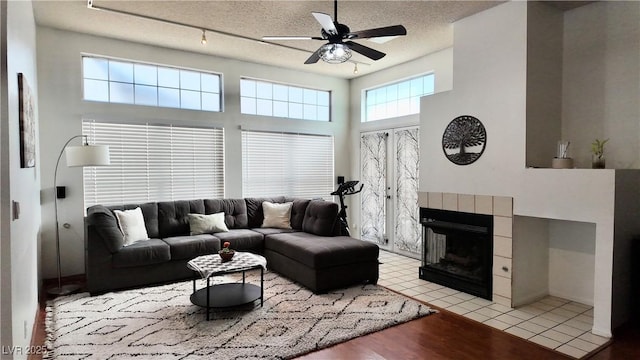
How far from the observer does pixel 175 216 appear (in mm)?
4902

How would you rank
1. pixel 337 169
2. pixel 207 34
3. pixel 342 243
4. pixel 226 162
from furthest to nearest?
pixel 337 169 → pixel 226 162 → pixel 207 34 → pixel 342 243

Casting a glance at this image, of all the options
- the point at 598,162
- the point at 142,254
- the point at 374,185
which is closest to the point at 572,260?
the point at 598,162

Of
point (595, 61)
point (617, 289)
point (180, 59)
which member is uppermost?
point (180, 59)

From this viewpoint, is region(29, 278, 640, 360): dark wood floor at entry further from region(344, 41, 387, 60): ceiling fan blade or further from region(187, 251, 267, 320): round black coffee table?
region(344, 41, 387, 60): ceiling fan blade

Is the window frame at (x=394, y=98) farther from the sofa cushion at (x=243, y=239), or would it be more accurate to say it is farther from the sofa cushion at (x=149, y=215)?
the sofa cushion at (x=149, y=215)

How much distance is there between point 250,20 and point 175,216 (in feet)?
8.85

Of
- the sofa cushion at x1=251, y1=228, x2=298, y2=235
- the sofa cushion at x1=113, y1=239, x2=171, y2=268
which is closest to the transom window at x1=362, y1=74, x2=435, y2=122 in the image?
the sofa cushion at x1=251, y1=228, x2=298, y2=235

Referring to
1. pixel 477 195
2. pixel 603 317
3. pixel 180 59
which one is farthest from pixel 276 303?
pixel 180 59

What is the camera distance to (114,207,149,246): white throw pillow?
4.25 m

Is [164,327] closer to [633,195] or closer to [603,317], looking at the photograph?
[603,317]

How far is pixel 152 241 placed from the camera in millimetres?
4395

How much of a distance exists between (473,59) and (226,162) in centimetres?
372

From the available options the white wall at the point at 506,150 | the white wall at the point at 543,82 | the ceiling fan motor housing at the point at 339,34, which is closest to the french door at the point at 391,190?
the white wall at the point at 506,150

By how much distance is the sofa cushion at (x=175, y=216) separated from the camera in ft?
15.7
